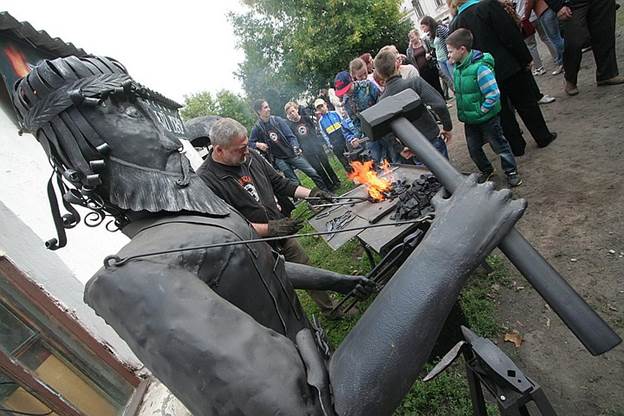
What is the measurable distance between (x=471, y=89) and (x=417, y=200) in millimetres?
2222

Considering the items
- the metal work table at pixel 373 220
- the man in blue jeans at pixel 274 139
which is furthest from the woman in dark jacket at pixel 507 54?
the man in blue jeans at pixel 274 139

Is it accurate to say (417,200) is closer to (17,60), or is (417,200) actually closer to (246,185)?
(246,185)

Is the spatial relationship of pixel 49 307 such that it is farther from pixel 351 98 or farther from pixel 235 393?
pixel 351 98

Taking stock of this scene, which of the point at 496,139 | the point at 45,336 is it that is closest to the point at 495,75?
the point at 496,139

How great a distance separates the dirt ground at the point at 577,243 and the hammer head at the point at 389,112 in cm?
239

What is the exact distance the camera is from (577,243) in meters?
3.47

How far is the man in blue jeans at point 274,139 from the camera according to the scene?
780 cm

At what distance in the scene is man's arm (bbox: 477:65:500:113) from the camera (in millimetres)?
4438

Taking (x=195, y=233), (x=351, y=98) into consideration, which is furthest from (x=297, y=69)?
(x=195, y=233)

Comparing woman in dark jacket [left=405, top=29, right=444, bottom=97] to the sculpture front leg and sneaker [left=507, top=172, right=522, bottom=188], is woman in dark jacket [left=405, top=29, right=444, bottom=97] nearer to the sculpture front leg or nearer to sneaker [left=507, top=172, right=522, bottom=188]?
sneaker [left=507, top=172, right=522, bottom=188]

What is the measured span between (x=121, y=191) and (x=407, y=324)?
114cm

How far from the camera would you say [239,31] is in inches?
902

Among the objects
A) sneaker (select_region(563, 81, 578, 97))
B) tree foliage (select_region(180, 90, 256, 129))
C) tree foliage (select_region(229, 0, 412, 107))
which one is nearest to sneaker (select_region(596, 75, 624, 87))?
sneaker (select_region(563, 81, 578, 97))

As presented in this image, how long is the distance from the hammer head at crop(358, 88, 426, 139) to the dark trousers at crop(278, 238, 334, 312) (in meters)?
2.78
